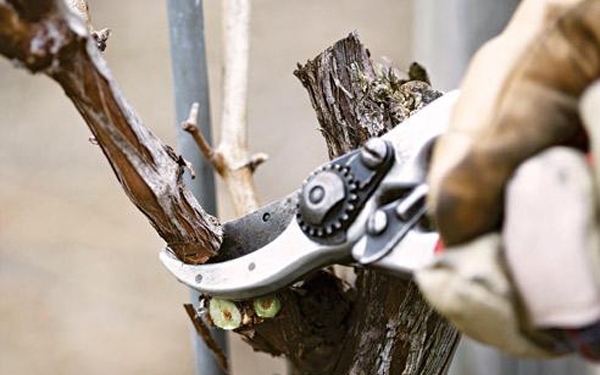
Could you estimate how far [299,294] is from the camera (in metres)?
0.67

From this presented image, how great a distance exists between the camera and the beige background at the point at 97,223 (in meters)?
1.18

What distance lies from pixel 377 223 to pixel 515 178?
0.50 feet

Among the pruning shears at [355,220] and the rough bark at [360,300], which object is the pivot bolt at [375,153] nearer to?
the pruning shears at [355,220]

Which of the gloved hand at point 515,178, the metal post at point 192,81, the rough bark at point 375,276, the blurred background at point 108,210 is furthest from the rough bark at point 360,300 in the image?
the blurred background at point 108,210

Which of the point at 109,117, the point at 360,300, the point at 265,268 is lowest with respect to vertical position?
the point at 360,300

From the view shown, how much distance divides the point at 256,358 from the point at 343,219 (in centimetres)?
79

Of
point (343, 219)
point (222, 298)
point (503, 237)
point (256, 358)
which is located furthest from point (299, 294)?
point (256, 358)

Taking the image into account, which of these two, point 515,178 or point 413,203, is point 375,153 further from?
point 515,178

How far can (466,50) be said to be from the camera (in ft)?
3.59

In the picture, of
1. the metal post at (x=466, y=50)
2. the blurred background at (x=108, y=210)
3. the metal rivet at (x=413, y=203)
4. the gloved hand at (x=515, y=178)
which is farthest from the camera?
the blurred background at (x=108, y=210)

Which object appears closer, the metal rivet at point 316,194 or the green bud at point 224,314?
the metal rivet at point 316,194

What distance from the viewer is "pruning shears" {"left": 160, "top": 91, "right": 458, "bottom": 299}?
427mm

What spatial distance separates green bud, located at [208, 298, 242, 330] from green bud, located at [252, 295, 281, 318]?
0.05 ft

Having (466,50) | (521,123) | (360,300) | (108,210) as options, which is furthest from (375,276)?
(108,210)
